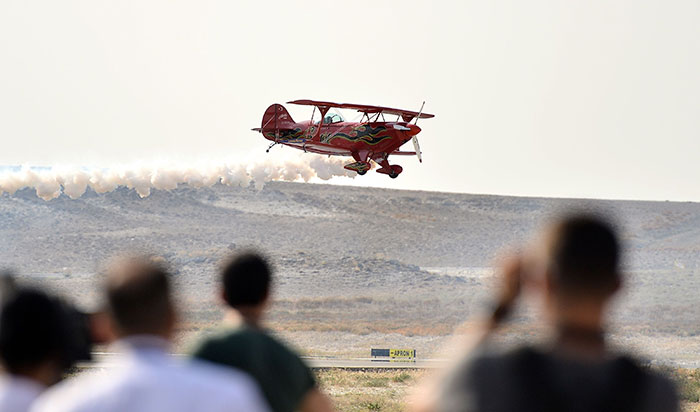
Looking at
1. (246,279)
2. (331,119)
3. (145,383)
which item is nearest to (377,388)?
(331,119)

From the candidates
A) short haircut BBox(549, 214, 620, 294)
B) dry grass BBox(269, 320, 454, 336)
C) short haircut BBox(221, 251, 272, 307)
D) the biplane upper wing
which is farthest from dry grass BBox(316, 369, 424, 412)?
dry grass BBox(269, 320, 454, 336)

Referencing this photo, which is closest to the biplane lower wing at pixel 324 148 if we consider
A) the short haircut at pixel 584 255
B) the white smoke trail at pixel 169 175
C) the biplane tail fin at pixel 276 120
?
the biplane tail fin at pixel 276 120

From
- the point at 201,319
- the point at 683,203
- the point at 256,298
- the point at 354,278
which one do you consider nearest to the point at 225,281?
the point at 256,298

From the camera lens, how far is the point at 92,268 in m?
118

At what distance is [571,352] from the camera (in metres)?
4.54

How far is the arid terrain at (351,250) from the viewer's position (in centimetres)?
8594

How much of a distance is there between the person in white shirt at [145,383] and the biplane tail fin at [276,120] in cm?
5837

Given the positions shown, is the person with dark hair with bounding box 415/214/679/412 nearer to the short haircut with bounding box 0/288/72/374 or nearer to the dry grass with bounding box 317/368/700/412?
the short haircut with bounding box 0/288/72/374

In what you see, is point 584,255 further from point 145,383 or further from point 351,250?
point 351,250

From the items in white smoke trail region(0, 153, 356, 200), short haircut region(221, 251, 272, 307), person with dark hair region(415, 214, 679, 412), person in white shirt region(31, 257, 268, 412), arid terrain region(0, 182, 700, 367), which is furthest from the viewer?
arid terrain region(0, 182, 700, 367)

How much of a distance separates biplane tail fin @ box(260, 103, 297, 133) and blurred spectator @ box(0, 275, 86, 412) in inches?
2285

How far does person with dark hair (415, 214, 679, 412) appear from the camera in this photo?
4.43 m

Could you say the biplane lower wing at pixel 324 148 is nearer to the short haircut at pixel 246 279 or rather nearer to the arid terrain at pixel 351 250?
the arid terrain at pixel 351 250

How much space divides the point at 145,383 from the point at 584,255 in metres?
1.80
